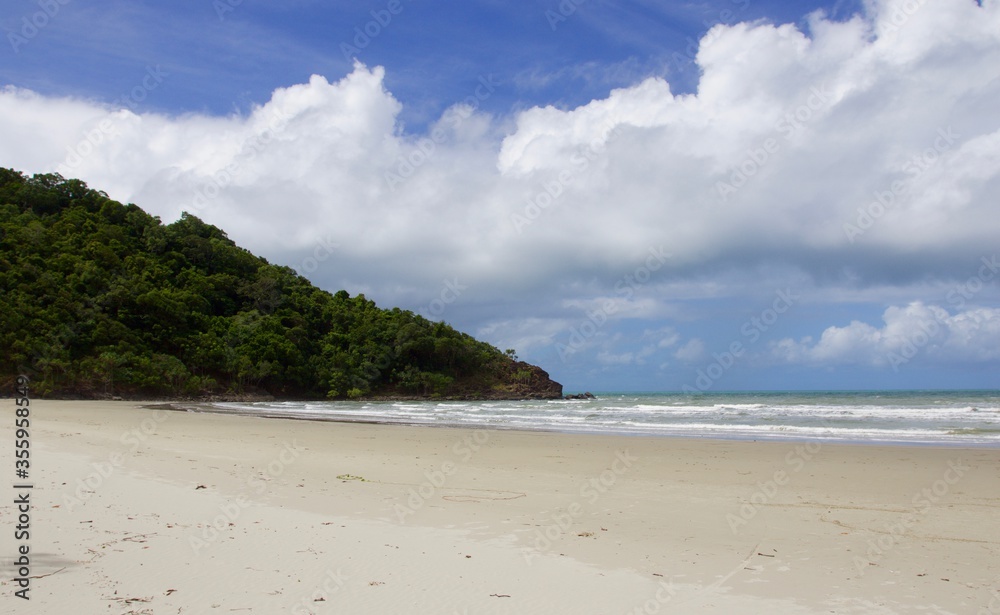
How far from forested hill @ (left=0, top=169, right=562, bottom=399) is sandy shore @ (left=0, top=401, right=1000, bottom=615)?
35921 mm

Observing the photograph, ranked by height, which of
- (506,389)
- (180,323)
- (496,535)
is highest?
(180,323)

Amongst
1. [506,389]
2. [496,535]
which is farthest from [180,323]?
[496,535]

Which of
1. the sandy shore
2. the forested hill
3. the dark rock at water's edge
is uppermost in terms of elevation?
the forested hill

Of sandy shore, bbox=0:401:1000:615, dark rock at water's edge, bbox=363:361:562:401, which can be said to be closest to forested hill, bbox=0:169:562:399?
dark rock at water's edge, bbox=363:361:562:401

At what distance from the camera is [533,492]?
385 inches

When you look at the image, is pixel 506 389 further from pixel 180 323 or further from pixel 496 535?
pixel 496 535

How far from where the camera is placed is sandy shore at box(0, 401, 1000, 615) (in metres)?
4.83

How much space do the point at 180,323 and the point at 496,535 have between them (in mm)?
53177

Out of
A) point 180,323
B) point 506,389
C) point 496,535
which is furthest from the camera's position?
point 506,389

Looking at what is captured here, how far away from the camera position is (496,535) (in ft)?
22.6

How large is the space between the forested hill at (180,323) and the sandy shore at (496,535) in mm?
35921

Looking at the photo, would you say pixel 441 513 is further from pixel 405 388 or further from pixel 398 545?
pixel 405 388

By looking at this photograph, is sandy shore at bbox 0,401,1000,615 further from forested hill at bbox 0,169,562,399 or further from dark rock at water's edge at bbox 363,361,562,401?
dark rock at water's edge at bbox 363,361,562,401

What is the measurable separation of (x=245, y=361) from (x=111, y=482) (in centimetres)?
4909
